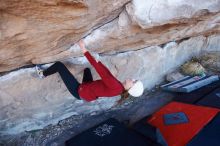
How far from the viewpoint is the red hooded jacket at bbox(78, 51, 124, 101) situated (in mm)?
2324

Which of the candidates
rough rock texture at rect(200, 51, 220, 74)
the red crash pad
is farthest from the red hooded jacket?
rough rock texture at rect(200, 51, 220, 74)

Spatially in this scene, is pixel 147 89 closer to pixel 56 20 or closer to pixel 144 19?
pixel 144 19

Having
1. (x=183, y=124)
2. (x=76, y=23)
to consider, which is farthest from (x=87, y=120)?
(x=76, y=23)

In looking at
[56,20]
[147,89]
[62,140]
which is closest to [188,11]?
[56,20]

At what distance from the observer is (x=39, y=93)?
106 inches

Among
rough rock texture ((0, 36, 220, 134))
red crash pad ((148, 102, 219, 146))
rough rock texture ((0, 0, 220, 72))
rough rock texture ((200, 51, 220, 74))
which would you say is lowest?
red crash pad ((148, 102, 219, 146))

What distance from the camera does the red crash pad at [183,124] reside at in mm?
2672

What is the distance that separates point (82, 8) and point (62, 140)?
4.53 ft

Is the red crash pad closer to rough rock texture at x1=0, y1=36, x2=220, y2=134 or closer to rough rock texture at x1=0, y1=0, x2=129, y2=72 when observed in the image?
rough rock texture at x1=0, y1=36, x2=220, y2=134

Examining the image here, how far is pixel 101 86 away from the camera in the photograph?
8.04ft

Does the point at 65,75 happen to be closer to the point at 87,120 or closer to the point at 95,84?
the point at 95,84

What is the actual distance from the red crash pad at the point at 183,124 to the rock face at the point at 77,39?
47 centimetres

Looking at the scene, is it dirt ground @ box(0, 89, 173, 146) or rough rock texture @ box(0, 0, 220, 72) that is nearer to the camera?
rough rock texture @ box(0, 0, 220, 72)

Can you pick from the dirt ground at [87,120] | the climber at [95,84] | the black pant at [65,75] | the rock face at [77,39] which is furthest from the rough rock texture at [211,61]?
the black pant at [65,75]
